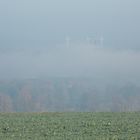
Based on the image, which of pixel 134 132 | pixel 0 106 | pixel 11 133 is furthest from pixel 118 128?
pixel 0 106

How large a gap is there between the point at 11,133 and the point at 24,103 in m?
161

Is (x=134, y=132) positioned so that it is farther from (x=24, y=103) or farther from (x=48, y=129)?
(x=24, y=103)

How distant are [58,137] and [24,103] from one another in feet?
536

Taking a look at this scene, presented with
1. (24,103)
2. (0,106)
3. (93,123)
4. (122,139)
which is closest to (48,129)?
(93,123)

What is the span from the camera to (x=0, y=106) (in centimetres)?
14288

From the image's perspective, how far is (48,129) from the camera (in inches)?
1451

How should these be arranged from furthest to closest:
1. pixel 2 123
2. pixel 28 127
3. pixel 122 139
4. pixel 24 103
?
pixel 24 103 < pixel 2 123 < pixel 28 127 < pixel 122 139

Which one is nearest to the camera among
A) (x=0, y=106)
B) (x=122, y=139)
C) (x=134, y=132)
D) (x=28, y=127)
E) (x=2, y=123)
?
(x=122, y=139)

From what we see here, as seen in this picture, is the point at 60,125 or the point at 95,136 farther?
the point at 60,125

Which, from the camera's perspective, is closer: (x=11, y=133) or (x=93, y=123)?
(x=11, y=133)

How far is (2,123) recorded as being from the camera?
41.2 m

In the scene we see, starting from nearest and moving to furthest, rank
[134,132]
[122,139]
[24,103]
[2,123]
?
[122,139] < [134,132] < [2,123] < [24,103]

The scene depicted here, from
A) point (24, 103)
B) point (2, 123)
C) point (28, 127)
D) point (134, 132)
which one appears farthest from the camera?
point (24, 103)

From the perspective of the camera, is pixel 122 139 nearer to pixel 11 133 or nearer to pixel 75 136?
pixel 75 136
